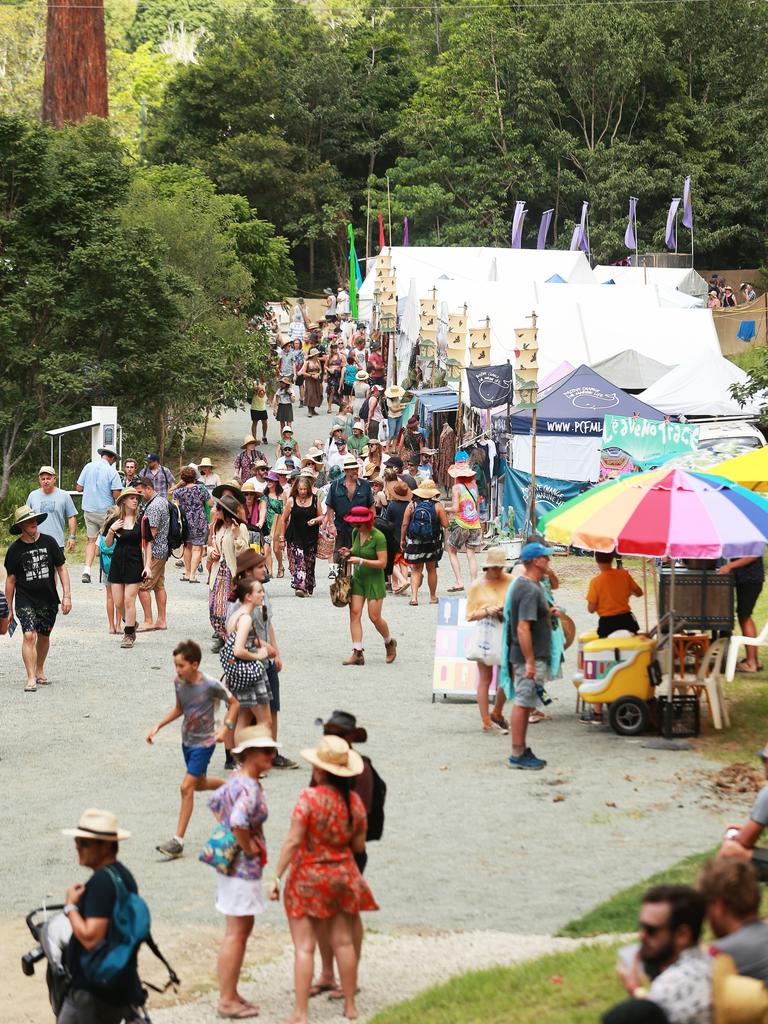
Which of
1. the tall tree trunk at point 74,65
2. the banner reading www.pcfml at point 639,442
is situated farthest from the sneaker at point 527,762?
the tall tree trunk at point 74,65

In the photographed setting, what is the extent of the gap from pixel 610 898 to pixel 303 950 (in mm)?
2152

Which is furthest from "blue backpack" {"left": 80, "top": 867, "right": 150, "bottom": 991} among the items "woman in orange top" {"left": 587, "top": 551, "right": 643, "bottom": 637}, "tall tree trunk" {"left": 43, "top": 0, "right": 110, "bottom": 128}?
"tall tree trunk" {"left": 43, "top": 0, "right": 110, "bottom": 128}

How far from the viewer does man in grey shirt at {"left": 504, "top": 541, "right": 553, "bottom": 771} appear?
424 inches

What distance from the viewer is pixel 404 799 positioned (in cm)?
1034

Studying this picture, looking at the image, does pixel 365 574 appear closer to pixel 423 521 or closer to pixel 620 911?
pixel 423 521

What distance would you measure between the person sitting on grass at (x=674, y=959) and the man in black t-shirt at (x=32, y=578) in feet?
30.1

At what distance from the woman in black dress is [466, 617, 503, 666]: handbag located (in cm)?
475

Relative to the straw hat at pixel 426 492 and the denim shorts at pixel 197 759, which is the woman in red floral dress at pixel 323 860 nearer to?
the denim shorts at pixel 197 759

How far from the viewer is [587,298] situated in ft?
105

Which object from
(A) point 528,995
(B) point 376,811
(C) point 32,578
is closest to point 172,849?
(B) point 376,811

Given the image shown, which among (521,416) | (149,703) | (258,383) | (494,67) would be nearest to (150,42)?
(494,67)

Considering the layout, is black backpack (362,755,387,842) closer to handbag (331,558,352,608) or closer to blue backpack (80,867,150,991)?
blue backpack (80,867,150,991)

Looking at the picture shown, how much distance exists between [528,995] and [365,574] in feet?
25.5

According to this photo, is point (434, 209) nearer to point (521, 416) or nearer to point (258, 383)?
point (258, 383)
